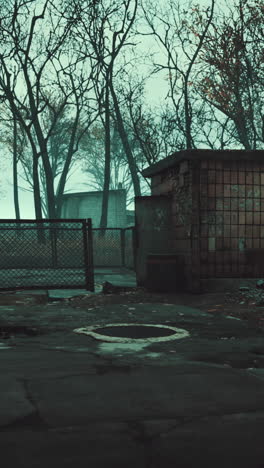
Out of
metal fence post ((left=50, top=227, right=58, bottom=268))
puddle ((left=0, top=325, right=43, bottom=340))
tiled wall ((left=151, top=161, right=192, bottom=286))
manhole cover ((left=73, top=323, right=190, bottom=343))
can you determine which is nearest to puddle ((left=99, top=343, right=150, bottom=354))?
manhole cover ((left=73, top=323, right=190, bottom=343))

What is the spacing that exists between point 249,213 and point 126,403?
26.5ft

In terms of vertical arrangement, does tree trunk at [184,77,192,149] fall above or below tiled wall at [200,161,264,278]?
above

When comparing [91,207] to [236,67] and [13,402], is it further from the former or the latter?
[13,402]

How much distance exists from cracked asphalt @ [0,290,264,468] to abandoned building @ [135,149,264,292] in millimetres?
4878

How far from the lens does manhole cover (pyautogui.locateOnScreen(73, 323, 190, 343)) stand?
5812 mm

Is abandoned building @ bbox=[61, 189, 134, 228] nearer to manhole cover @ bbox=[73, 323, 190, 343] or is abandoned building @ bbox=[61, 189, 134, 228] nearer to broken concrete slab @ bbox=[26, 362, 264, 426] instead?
manhole cover @ bbox=[73, 323, 190, 343]

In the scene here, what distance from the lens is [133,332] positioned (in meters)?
6.28

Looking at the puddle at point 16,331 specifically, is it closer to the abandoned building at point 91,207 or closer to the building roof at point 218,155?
the building roof at point 218,155

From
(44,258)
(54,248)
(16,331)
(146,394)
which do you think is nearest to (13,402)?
(146,394)

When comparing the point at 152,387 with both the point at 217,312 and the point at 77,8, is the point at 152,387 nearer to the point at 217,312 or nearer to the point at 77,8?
the point at 217,312

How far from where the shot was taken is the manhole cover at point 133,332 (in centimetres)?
581

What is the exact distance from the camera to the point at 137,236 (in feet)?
40.8

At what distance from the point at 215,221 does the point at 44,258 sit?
685 centimetres

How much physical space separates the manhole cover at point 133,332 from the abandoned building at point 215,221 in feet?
13.3
